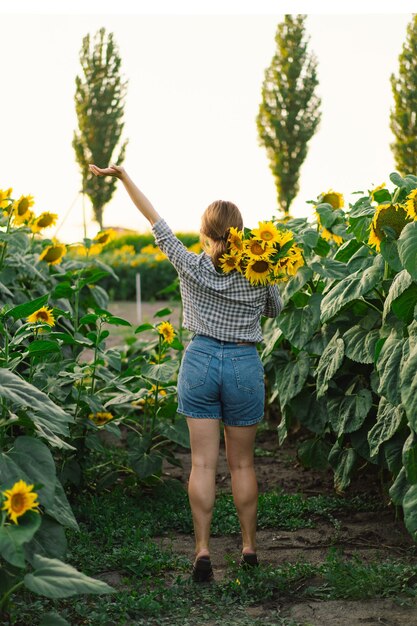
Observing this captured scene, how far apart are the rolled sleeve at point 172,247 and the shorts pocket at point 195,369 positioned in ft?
1.13

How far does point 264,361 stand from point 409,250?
2.12 m

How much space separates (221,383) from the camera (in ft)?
11.8

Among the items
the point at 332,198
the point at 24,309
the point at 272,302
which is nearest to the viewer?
the point at 24,309

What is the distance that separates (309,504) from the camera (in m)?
4.55

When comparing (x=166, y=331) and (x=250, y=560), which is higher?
(x=166, y=331)

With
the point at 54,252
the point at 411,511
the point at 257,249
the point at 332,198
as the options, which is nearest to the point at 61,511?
the point at 411,511

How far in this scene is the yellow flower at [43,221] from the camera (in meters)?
5.22

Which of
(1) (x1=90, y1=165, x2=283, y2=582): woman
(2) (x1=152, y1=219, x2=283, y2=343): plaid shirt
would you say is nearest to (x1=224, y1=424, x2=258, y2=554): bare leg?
(1) (x1=90, y1=165, x2=283, y2=582): woman

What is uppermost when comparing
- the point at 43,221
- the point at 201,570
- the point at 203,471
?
the point at 43,221

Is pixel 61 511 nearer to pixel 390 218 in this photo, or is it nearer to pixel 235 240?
pixel 235 240

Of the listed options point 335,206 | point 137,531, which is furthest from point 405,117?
point 137,531

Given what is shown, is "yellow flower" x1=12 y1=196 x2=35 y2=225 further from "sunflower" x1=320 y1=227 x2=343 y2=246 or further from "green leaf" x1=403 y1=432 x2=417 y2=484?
"green leaf" x1=403 y1=432 x2=417 y2=484

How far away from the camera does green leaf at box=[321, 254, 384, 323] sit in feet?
12.4

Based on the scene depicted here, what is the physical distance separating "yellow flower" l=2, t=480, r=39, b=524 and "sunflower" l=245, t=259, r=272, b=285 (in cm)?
149
